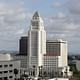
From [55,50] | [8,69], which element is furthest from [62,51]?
[8,69]

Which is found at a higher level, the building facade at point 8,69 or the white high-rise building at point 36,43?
A: the white high-rise building at point 36,43

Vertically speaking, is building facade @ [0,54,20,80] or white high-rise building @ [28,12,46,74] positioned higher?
white high-rise building @ [28,12,46,74]

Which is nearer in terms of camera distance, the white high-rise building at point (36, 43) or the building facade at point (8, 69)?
the building facade at point (8, 69)

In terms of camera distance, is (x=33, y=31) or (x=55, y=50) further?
(x=55, y=50)

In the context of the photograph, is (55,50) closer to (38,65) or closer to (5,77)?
(38,65)

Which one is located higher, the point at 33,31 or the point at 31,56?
the point at 33,31

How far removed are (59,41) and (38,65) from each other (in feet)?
90.5

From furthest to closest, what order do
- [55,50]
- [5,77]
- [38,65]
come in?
1. [55,50]
2. [38,65]
3. [5,77]

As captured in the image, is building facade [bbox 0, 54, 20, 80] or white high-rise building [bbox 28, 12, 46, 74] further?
white high-rise building [bbox 28, 12, 46, 74]

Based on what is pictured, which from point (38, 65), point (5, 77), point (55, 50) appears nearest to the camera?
point (5, 77)

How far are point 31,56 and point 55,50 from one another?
22263 mm

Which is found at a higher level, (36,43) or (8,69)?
(36,43)

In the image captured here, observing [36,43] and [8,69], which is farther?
[36,43]

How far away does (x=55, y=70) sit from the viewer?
170375mm
